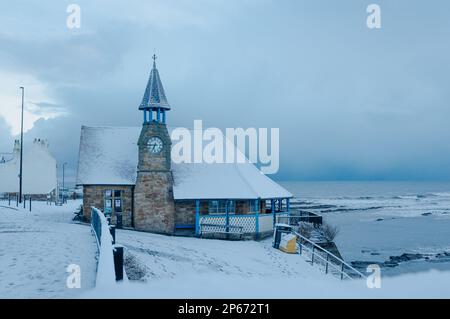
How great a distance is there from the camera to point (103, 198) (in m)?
23.8

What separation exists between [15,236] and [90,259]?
5.64 meters

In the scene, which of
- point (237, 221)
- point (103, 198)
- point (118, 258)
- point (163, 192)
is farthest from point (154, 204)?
point (118, 258)

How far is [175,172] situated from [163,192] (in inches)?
64.8

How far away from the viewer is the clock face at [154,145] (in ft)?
78.2

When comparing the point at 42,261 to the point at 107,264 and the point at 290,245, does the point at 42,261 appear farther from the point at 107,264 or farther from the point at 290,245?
the point at 290,245

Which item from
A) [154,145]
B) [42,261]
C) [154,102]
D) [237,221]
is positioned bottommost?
[237,221]

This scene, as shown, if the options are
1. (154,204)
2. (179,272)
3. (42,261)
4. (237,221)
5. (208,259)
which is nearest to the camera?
(42,261)

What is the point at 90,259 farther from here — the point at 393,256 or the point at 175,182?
the point at 393,256

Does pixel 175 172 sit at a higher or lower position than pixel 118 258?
higher

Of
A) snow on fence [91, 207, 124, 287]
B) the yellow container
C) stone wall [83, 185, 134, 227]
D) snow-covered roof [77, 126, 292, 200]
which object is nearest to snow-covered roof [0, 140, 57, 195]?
snow-covered roof [77, 126, 292, 200]

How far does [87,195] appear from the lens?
77.7 feet

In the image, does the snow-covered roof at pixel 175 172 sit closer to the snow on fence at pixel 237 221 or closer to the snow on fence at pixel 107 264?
the snow on fence at pixel 237 221

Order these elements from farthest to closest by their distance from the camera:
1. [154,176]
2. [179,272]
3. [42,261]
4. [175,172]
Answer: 1. [175,172]
2. [154,176]
3. [179,272]
4. [42,261]
